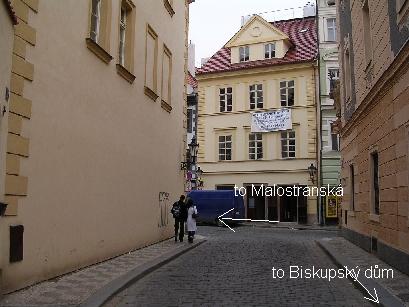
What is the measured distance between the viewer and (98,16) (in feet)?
36.9

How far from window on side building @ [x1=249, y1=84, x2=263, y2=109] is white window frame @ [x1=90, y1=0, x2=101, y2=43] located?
2298 cm

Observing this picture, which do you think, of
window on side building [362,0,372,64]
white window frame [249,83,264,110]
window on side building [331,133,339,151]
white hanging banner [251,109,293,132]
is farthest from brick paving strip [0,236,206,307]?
white window frame [249,83,264,110]

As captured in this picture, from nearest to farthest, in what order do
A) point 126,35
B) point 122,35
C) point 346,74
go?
point 122,35
point 126,35
point 346,74

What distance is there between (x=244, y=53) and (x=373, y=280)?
2783 cm

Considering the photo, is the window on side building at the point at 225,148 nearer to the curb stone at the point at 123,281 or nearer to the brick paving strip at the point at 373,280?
the brick paving strip at the point at 373,280

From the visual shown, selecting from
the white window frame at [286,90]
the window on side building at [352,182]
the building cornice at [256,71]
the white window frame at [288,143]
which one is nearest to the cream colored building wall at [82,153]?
the window on side building at [352,182]

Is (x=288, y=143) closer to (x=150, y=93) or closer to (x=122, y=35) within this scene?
(x=150, y=93)

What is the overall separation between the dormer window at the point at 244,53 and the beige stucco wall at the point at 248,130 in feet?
4.83

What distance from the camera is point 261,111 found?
109 feet

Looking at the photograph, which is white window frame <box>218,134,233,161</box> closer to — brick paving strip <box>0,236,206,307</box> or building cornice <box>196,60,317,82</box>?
building cornice <box>196,60,317,82</box>

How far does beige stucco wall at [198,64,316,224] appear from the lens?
3161 centimetres

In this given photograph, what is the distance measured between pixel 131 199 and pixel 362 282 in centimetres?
660

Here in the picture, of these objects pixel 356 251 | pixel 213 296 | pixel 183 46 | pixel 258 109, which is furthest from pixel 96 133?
pixel 258 109

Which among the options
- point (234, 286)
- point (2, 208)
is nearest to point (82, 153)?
point (2, 208)
